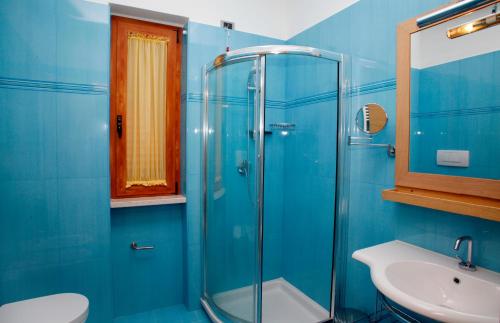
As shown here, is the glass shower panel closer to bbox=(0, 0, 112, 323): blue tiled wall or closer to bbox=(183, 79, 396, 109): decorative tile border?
bbox=(183, 79, 396, 109): decorative tile border

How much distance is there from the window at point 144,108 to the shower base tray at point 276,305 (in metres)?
0.93

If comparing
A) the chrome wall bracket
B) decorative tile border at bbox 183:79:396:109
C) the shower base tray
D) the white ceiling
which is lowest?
the shower base tray

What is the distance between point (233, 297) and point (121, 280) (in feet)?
2.82

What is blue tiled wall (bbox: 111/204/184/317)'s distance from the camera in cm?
210

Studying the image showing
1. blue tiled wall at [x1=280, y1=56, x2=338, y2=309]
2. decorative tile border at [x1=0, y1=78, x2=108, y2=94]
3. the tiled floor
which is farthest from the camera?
the tiled floor

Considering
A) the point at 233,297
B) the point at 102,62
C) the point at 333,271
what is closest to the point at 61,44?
the point at 102,62

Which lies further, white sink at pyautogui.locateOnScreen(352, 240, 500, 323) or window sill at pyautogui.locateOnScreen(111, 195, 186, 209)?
window sill at pyautogui.locateOnScreen(111, 195, 186, 209)

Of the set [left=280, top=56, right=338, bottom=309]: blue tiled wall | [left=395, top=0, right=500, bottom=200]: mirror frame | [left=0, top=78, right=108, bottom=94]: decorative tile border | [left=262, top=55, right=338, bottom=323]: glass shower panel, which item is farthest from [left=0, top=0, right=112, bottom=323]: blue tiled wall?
[left=395, top=0, right=500, bottom=200]: mirror frame

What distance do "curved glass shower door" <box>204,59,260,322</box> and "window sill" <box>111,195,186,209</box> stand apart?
0.23 metres

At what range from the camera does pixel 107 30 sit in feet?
6.05

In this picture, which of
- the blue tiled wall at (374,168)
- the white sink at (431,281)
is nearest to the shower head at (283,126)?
the blue tiled wall at (374,168)

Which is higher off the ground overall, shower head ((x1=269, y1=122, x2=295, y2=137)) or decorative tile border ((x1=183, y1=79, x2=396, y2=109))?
decorative tile border ((x1=183, y1=79, x2=396, y2=109))

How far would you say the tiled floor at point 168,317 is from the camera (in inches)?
81.5

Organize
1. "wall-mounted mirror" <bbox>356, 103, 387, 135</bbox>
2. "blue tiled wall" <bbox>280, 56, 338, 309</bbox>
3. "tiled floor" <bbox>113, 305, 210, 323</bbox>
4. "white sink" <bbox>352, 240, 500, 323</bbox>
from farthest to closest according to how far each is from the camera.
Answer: "tiled floor" <bbox>113, 305, 210, 323</bbox>, "blue tiled wall" <bbox>280, 56, 338, 309</bbox>, "wall-mounted mirror" <bbox>356, 103, 387, 135</bbox>, "white sink" <bbox>352, 240, 500, 323</bbox>
